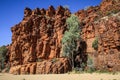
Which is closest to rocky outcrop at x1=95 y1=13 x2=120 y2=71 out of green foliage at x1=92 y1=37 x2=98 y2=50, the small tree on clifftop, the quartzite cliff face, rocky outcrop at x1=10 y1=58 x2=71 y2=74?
the quartzite cliff face

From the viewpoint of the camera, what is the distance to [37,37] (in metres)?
65.9

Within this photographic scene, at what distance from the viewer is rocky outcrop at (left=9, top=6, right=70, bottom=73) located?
205 feet

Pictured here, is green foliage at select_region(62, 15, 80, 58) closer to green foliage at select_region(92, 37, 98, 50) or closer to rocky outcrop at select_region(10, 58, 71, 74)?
rocky outcrop at select_region(10, 58, 71, 74)

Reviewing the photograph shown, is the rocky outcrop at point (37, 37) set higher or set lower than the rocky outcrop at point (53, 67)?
higher

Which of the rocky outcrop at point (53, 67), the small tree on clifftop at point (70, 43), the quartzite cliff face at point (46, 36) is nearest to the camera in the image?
the rocky outcrop at point (53, 67)

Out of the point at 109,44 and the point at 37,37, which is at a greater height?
the point at 37,37

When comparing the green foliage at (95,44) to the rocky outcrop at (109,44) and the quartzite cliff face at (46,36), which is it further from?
the rocky outcrop at (109,44)

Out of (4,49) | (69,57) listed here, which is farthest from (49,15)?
(69,57)

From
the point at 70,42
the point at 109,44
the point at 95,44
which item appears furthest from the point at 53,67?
the point at 109,44

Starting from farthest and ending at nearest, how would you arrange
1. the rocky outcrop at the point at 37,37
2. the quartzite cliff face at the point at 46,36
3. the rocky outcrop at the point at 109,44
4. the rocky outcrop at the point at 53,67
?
the rocky outcrop at the point at 37,37, the quartzite cliff face at the point at 46,36, the rocky outcrop at the point at 53,67, the rocky outcrop at the point at 109,44

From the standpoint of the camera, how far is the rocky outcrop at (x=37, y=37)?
62.3m

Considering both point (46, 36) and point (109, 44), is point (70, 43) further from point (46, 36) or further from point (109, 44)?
point (109, 44)

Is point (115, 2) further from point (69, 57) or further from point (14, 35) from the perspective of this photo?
point (14, 35)

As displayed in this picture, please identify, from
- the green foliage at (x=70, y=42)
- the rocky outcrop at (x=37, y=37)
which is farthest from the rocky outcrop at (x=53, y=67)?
the rocky outcrop at (x=37, y=37)
